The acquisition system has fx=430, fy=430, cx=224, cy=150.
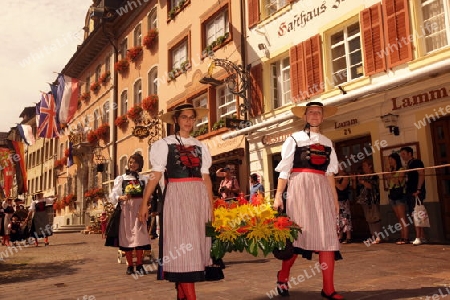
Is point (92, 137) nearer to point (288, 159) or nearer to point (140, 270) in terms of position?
point (140, 270)

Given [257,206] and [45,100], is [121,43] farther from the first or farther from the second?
[257,206]

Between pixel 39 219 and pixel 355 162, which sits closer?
pixel 355 162

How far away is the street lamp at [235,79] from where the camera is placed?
1474 centimetres

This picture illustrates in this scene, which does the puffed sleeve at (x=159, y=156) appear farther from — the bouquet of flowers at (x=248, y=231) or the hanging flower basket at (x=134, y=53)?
the hanging flower basket at (x=134, y=53)

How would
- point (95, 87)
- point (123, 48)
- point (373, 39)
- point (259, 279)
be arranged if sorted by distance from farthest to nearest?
point (95, 87) → point (123, 48) → point (373, 39) → point (259, 279)

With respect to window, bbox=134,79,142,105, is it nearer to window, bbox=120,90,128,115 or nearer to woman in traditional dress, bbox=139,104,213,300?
window, bbox=120,90,128,115

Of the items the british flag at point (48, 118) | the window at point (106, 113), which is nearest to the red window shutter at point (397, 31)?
the british flag at point (48, 118)

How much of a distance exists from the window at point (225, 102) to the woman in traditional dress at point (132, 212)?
910 cm

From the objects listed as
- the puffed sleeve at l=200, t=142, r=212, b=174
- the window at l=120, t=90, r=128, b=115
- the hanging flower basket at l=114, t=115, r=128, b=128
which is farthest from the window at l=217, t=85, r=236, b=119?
the puffed sleeve at l=200, t=142, r=212, b=174

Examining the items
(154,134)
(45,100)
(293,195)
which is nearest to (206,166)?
(293,195)

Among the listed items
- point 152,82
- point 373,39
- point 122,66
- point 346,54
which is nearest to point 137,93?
point 152,82

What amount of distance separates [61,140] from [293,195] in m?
34.2

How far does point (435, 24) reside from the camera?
9.53m

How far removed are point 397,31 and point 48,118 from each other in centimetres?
1984
